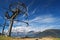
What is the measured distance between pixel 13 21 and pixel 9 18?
2.44ft

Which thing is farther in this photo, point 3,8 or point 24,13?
point 24,13

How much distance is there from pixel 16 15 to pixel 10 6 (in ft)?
5.21

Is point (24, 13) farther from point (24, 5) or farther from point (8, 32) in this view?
point (8, 32)

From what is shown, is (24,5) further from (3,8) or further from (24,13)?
A: (3,8)

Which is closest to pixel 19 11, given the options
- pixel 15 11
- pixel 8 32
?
pixel 15 11

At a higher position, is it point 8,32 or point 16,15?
point 16,15

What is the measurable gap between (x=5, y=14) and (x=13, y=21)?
1425 millimetres

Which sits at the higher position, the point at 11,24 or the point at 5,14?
the point at 5,14

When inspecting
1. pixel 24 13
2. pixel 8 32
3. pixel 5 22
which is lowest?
pixel 8 32

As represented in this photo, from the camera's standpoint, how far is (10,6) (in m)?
18.0

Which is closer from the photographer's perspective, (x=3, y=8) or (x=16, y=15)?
(x=3, y=8)

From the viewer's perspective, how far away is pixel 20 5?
1827cm

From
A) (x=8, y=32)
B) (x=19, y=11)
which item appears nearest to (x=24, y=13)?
(x=19, y=11)

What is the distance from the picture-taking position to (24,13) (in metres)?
18.8
